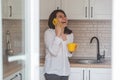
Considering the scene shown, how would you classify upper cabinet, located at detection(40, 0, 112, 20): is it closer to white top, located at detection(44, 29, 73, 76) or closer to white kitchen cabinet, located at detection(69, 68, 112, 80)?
white top, located at detection(44, 29, 73, 76)

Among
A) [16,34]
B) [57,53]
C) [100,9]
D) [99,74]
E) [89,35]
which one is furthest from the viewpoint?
[89,35]

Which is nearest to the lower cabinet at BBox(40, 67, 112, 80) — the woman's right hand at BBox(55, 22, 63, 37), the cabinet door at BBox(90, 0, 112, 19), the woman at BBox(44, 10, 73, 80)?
the woman at BBox(44, 10, 73, 80)

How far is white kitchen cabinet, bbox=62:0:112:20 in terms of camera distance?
3.15 meters

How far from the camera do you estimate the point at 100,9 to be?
3160 mm

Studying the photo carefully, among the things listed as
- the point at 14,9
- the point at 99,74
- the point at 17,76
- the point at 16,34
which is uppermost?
the point at 14,9

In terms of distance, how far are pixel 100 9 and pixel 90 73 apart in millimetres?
872

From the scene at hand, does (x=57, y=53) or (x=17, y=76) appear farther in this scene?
(x=57, y=53)

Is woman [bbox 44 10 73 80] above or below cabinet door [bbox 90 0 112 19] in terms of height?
below

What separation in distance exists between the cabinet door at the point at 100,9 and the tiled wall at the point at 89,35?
0.28 m

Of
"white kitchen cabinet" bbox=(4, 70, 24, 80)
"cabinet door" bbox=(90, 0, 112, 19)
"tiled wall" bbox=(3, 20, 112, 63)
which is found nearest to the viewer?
"white kitchen cabinet" bbox=(4, 70, 24, 80)

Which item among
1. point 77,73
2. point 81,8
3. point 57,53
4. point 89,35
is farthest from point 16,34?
point 89,35

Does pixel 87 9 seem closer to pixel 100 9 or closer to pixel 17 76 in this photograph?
pixel 100 9
